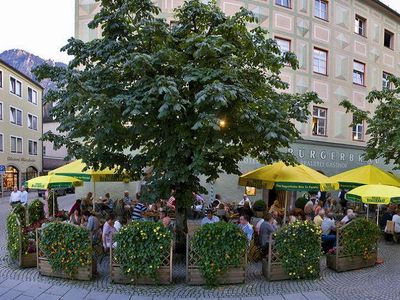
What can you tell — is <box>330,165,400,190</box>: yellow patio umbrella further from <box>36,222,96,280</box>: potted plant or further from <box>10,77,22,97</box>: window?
<box>10,77,22,97</box>: window

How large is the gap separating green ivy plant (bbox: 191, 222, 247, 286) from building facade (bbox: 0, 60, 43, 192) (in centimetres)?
3140

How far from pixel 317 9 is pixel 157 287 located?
20729 mm

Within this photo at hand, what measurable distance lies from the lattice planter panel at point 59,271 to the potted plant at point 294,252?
418 cm

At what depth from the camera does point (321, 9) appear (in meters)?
22.5

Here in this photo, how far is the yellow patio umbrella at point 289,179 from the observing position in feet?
35.0

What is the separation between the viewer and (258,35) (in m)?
9.66

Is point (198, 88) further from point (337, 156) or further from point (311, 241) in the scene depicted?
point (337, 156)

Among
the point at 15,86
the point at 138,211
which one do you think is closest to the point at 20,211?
the point at 138,211

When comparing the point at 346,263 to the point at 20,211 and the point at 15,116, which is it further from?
the point at 15,116

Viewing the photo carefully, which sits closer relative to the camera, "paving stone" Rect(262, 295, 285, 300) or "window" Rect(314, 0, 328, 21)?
"paving stone" Rect(262, 295, 285, 300)

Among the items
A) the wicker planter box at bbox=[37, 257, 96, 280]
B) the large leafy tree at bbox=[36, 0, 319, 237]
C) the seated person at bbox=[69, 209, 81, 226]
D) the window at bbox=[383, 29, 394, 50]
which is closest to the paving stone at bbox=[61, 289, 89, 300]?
the wicker planter box at bbox=[37, 257, 96, 280]

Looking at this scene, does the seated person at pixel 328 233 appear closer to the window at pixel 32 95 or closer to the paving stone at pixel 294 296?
the paving stone at pixel 294 296

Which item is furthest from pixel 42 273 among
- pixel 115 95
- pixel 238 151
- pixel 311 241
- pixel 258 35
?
pixel 258 35

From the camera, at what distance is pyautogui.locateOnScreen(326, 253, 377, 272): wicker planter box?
29.4 feet
